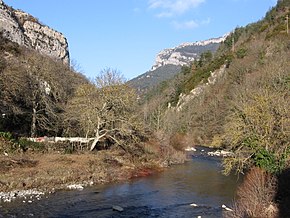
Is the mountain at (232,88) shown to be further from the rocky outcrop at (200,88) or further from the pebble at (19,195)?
the pebble at (19,195)

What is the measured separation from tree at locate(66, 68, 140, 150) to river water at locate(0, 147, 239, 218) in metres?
8.25

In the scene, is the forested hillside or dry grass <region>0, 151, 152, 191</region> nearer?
the forested hillside

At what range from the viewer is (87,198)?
27078mm

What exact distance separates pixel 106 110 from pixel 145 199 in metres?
17.6

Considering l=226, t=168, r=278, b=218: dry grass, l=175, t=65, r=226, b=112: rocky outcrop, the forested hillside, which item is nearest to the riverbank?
the forested hillside

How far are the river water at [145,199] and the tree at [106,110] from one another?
27.1ft

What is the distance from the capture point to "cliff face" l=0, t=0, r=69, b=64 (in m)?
82.2

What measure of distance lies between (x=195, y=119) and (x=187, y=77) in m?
47.7

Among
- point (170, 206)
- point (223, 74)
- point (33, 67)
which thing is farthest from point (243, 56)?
point (170, 206)

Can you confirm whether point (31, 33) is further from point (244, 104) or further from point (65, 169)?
point (244, 104)

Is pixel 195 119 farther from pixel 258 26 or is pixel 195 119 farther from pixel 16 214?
pixel 16 214

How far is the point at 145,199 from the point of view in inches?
1097

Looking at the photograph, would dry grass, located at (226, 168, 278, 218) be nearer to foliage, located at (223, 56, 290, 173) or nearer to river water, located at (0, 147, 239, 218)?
river water, located at (0, 147, 239, 218)

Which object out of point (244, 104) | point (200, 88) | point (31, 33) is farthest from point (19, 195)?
point (200, 88)
